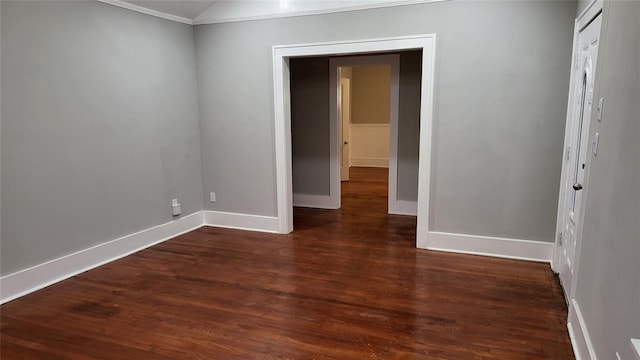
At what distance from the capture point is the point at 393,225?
195 inches

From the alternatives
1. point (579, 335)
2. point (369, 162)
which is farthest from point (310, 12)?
point (369, 162)

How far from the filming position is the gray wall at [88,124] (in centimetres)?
300

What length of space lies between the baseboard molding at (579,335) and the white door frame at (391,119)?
300 centimetres

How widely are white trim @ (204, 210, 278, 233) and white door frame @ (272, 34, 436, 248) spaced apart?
141 mm

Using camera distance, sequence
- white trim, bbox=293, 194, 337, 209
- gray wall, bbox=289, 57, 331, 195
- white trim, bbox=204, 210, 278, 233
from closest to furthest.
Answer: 1. white trim, bbox=204, 210, 278, 233
2. gray wall, bbox=289, 57, 331, 195
3. white trim, bbox=293, 194, 337, 209

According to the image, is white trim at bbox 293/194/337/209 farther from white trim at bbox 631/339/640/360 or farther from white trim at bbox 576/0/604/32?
white trim at bbox 631/339/640/360

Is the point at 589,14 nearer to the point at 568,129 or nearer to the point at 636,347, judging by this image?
the point at 568,129

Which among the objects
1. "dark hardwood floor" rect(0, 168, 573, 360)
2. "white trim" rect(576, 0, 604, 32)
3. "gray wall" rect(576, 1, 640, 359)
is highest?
"white trim" rect(576, 0, 604, 32)

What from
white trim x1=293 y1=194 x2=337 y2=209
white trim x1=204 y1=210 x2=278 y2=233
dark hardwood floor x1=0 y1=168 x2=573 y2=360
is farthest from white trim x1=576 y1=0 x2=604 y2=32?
white trim x1=293 y1=194 x2=337 y2=209

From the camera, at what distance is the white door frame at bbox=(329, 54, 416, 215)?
5316 millimetres

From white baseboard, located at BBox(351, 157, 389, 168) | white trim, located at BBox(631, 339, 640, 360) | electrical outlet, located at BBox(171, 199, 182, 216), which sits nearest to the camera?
white trim, located at BBox(631, 339, 640, 360)

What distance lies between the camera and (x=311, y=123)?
5.82 m

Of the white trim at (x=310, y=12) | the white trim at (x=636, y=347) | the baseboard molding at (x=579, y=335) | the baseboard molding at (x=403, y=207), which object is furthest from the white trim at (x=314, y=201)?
the white trim at (x=636, y=347)

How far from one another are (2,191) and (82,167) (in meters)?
0.66
